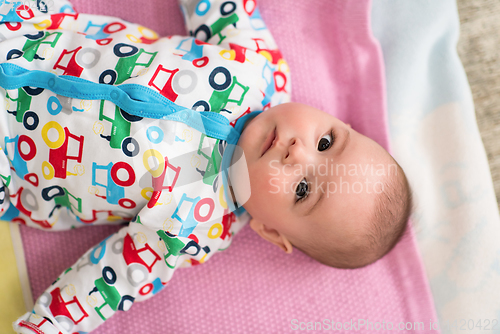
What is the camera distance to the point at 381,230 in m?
0.92

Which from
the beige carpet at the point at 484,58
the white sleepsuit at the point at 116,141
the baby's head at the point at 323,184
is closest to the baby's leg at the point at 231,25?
the white sleepsuit at the point at 116,141

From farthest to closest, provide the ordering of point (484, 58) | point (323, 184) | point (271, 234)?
point (484, 58) → point (271, 234) → point (323, 184)

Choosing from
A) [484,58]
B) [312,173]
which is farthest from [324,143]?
[484,58]

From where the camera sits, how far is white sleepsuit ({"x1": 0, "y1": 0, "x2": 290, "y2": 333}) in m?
0.93

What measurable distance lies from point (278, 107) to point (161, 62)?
0.32 metres

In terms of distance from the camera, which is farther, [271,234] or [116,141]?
[271,234]

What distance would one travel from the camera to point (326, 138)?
96 centimetres

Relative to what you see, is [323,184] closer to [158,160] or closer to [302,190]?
[302,190]

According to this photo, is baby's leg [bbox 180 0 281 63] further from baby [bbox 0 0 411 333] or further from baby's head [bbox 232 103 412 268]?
baby's head [bbox 232 103 412 268]

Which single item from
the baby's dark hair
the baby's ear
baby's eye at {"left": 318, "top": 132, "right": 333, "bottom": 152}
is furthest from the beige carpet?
the baby's ear

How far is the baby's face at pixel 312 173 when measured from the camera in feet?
2.91

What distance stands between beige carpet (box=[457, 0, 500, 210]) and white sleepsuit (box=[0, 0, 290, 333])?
0.83m

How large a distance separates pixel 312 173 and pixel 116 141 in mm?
490

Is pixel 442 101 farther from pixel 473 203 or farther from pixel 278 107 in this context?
pixel 278 107
